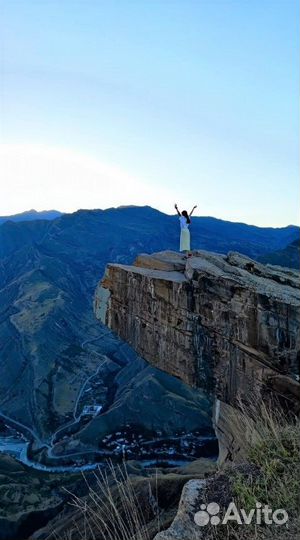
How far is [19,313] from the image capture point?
100 m

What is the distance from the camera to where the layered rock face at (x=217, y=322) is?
10234 millimetres

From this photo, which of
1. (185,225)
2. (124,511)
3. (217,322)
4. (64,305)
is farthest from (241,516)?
(64,305)

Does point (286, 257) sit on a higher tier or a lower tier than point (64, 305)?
higher

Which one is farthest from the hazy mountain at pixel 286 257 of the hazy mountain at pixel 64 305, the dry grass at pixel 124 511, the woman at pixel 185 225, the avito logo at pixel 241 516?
the avito logo at pixel 241 516

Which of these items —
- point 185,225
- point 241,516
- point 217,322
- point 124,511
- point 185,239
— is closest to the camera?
point 241,516

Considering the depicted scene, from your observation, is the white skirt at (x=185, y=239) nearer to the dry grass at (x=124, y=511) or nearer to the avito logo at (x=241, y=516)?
the dry grass at (x=124, y=511)

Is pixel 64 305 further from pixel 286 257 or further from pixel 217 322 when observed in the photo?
pixel 217 322

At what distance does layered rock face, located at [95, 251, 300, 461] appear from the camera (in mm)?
10234

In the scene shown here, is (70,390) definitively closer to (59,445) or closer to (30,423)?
(30,423)

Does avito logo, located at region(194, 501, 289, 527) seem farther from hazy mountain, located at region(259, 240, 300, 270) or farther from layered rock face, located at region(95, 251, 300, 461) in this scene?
hazy mountain, located at region(259, 240, 300, 270)

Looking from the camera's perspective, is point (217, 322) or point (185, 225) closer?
point (217, 322)

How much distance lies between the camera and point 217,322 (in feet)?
39.5

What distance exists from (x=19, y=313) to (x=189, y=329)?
9264cm

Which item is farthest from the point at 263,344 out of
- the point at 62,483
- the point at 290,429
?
the point at 62,483
